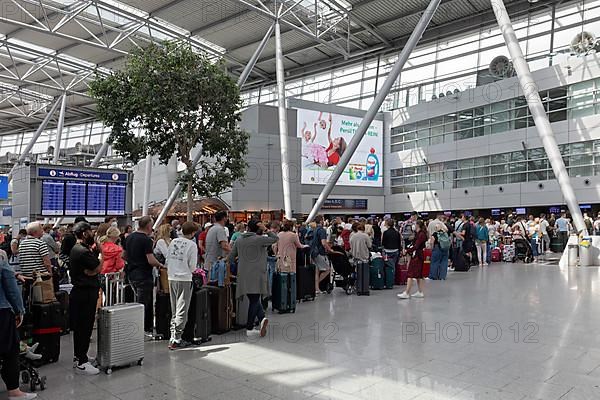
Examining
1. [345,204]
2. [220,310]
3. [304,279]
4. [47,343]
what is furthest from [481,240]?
[345,204]

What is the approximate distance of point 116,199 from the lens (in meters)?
Result: 15.9

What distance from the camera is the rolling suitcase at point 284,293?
853 cm

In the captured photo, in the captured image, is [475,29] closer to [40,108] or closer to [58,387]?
[58,387]

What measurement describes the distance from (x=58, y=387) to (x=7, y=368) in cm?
64

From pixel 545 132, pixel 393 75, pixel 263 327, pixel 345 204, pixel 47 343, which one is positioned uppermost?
pixel 393 75

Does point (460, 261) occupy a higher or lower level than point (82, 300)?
lower

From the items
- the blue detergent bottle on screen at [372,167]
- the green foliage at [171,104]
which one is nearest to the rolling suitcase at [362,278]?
the green foliage at [171,104]

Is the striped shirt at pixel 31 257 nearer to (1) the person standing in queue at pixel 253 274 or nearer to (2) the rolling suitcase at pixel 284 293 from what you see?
(1) the person standing in queue at pixel 253 274

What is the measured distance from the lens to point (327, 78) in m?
40.1

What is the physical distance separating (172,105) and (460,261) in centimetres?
1002

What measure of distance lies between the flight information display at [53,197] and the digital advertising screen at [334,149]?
69.2ft

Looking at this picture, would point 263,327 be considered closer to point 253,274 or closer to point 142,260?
point 253,274

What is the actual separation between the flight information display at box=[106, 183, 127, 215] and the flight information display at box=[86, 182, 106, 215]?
0.62 feet

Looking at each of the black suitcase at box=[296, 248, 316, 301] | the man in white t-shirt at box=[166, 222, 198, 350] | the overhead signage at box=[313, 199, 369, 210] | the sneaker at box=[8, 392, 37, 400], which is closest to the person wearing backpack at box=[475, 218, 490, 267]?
the black suitcase at box=[296, 248, 316, 301]
